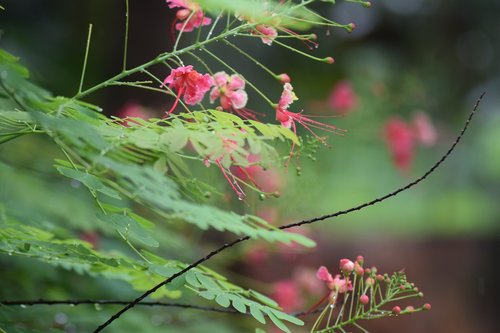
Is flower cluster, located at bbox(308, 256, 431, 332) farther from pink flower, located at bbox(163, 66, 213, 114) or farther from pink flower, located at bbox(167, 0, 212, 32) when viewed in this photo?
pink flower, located at bbox(167, 0, 212, 32)

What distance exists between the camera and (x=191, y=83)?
63.0 inches

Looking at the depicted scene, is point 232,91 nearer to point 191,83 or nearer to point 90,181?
point 191,83

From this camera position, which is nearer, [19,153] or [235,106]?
[235,106]

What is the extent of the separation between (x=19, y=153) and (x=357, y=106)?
196 cm

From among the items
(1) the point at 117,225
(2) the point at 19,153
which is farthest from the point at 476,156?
(1) the point at 117,225

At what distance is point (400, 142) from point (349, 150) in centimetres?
554

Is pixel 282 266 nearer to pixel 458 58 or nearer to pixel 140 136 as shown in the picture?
pixel 458 58

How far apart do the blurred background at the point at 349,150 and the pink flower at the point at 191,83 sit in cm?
26

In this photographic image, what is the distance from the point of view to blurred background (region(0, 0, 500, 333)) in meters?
3.21

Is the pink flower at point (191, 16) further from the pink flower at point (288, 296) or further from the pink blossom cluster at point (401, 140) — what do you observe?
the pink blossom cluster at point (401, 140)

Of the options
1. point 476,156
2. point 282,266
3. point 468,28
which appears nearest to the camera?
point 282,266

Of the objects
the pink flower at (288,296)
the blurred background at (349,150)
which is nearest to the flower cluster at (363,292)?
the blurred background at (349,150)

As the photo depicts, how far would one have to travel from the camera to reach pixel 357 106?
454 cm

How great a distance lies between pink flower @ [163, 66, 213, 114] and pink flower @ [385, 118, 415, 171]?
301cm
